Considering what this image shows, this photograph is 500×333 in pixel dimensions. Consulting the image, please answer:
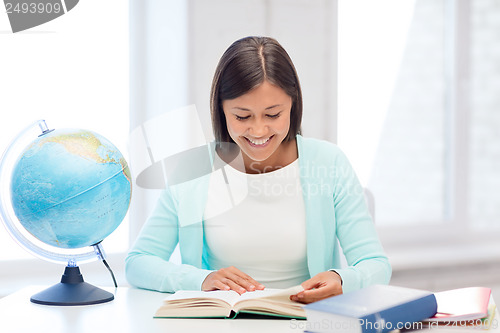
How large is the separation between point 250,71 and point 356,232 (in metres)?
0.49

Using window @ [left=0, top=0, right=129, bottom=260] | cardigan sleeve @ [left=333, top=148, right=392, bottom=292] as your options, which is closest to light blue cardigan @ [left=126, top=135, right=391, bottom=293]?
cardigan sleeve @ [left=333, top=148, right=392, bottom=292]

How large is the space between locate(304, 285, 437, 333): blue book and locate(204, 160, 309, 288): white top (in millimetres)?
550

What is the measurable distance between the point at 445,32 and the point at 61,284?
237cm

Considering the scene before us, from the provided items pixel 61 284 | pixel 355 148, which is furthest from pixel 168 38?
pixel 61 284

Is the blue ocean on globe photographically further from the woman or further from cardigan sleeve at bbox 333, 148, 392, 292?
cardigan sleeve at bbox 333, 148, 392, 292

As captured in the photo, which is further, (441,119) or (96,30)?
(441,119)

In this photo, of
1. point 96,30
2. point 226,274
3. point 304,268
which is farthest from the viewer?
point 96,30

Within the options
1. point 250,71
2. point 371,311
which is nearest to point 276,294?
point 371,311

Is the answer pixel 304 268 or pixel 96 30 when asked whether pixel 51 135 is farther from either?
pixel 96 30

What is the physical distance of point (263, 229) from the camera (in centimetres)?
163

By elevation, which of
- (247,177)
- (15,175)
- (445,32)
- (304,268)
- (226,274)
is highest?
(445,32)

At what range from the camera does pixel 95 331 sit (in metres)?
1.12

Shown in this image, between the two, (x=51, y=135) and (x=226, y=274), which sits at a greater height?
(x=51, y=135)

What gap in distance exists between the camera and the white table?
1.12 meters
